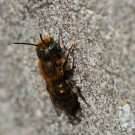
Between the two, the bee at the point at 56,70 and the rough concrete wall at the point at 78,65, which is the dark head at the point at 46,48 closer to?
the bee at the point at 56,70

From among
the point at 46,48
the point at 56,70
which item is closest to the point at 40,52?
the point at 46,48

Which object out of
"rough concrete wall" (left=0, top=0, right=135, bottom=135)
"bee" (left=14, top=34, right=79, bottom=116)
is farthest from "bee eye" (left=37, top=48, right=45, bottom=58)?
"rough concrete wall" (left=0, top=0, right=135, bottom=135)

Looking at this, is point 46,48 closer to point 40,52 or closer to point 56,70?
point 40,52

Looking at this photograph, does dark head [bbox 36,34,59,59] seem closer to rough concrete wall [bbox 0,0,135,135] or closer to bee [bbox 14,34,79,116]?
bee [bbox 14,34,79,116]

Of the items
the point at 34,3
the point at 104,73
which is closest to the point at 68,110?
the point at 104,73

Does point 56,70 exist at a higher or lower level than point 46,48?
lower

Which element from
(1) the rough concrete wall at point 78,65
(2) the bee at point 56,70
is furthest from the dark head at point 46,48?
(1) the rough concrete wall at point 78,65

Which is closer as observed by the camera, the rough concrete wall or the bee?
the rough concrete wall
